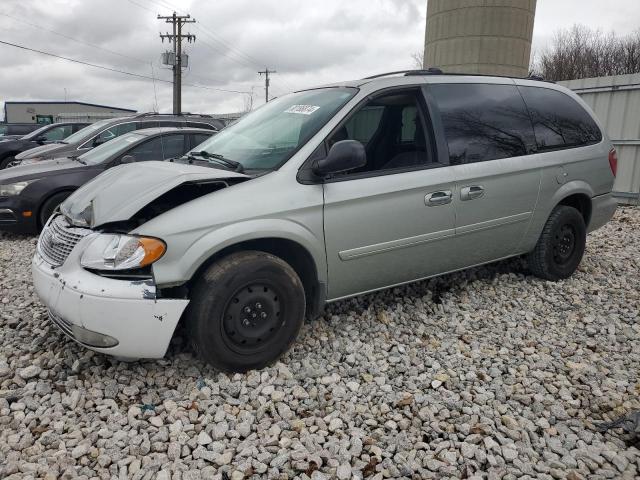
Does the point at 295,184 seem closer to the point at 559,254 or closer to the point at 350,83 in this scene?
the point at 350,83

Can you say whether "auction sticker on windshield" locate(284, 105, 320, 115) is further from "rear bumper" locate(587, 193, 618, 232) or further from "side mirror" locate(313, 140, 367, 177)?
"rear bumper" locate(587, 193, 618, 232)

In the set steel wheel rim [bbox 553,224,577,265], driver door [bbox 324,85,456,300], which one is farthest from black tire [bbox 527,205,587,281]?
driver door [bbox 324,85,456,300]

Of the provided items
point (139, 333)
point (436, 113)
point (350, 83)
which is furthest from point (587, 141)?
point (139, 333)

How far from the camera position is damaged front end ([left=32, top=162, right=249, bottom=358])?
8.75ft

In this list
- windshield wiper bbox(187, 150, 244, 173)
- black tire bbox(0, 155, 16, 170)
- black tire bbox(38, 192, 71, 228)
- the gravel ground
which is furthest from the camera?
black tire bbox(0, 155, 16, 170)

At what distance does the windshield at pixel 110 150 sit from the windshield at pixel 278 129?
11.7ft

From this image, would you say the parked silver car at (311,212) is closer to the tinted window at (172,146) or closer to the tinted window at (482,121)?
the tinted window at (482,121)

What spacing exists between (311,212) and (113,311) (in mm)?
1256

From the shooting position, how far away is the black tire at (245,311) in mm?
2812

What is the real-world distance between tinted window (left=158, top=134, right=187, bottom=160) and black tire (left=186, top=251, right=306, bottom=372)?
195 inches

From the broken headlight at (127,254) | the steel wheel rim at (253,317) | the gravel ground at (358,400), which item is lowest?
the gravel ground at (358,400)

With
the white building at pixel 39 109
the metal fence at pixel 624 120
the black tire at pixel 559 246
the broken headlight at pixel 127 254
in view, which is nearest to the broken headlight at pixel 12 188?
the broken headlight at pixel 127 254

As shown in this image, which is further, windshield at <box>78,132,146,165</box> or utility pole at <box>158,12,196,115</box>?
utility pole at <box>158,12,196,115</box>

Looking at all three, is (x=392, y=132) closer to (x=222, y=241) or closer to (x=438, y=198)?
(x=438, y=198)
